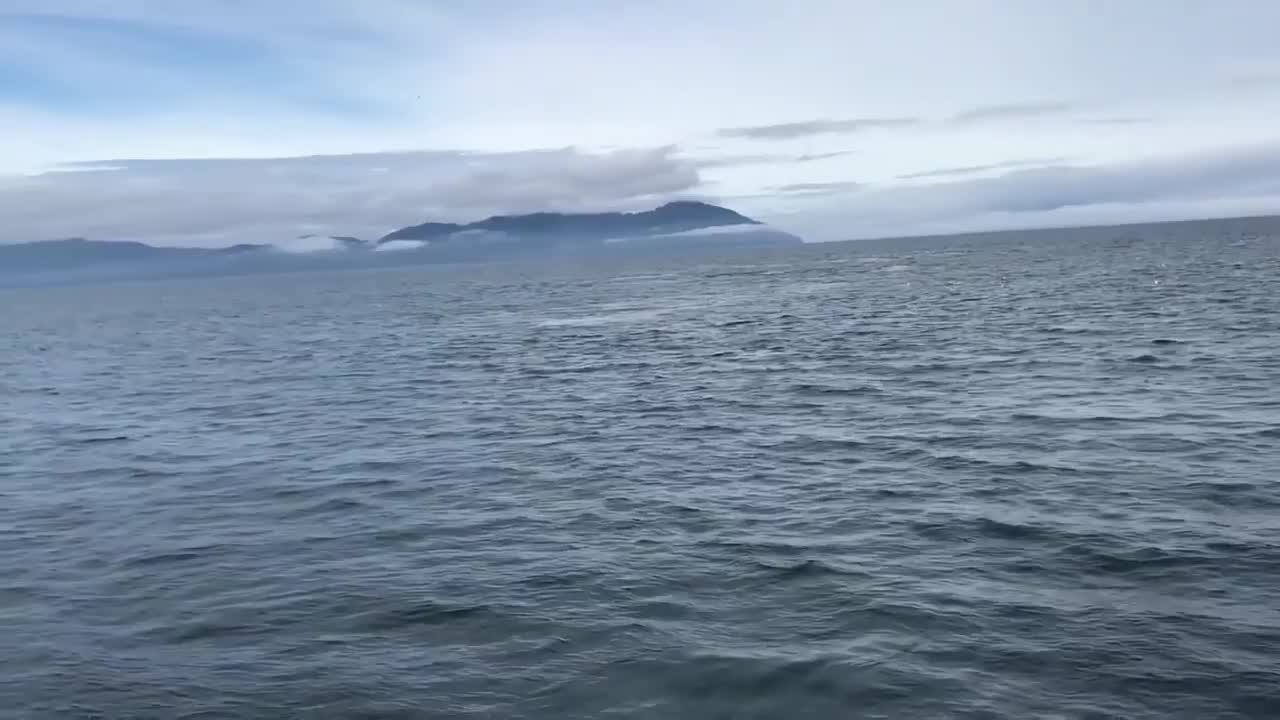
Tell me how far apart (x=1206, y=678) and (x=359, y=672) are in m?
12.3

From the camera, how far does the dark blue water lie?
13.5 meters

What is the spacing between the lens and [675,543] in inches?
763

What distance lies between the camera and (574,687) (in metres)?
13.5

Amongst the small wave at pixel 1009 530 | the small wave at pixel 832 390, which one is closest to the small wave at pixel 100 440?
the small wave at pixel 832 390

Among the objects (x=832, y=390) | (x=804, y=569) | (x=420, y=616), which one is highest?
(x=832, y=390)

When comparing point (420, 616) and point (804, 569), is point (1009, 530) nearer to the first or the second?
point (804, 569)

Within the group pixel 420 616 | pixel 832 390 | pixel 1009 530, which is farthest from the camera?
pixel 832 390

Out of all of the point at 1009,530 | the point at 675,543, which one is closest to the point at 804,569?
A: the point at 675,543

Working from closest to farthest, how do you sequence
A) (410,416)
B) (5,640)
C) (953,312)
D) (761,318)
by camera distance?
1. (5,640)
2. (410,416)
3. (953,312)
4. (761,318)

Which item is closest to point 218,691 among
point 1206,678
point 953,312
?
point 1206,678

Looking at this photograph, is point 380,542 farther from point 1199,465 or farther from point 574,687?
point 1199,465

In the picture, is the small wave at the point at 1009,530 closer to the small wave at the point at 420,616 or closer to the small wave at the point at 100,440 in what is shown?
the small wave at the point at 420,616

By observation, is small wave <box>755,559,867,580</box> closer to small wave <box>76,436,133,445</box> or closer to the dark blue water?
the dark blue water

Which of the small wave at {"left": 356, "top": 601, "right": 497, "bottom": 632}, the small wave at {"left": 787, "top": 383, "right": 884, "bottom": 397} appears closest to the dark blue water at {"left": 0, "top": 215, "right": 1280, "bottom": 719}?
the small wave at {"left": 356, "top": 601, "right": 497, "bottom": 632}
